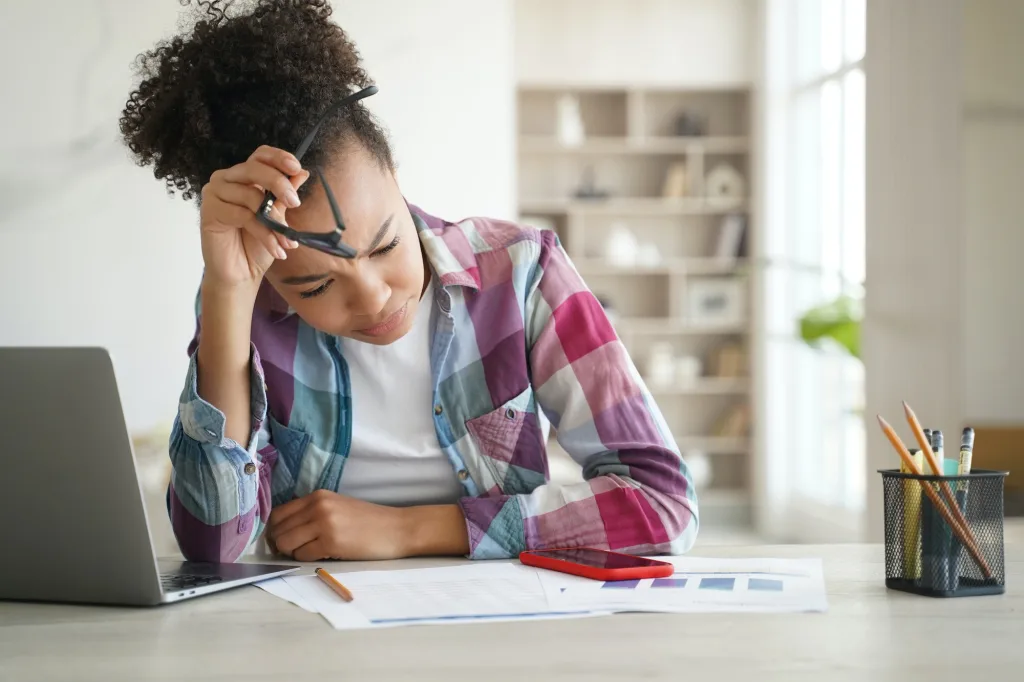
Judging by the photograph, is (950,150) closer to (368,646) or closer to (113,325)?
(368,646)

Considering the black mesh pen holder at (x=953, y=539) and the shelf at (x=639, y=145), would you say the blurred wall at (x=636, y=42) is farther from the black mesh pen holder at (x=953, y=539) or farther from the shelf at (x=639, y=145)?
the black mesh pen holder at (x=953, y=539)

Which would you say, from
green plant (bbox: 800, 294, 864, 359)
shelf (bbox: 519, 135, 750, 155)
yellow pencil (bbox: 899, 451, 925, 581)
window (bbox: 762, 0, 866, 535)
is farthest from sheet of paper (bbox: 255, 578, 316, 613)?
shelf (bbox: 519, 135, 750, 155)

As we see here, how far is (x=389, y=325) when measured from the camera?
3.93ft

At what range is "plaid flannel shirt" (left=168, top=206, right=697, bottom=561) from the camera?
3.84 ft

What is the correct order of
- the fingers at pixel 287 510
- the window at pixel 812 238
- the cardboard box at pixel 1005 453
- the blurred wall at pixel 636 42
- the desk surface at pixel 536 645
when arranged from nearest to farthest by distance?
the desk surface at pixel 536 645
the fingers at pixel 287 510
the cardboard box at pixel 1005 453
the window at pixel 812 238
the blurred wall at pixel 636 42

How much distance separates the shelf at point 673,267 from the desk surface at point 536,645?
194 inches

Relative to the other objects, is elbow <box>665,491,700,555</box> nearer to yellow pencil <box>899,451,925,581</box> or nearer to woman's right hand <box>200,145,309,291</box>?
yellow pencil <box>899,451,925,581</box>

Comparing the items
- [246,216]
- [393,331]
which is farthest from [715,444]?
[246,216]

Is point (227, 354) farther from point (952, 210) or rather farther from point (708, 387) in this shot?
point (708, 387)

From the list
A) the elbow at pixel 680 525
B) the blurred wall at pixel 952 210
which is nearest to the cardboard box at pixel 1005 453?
the blurred wall at pixel 952 210

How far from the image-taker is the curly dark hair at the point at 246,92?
1134mm

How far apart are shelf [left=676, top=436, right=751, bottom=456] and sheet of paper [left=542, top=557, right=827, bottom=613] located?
4960 millimetres

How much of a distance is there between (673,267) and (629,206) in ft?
1.35

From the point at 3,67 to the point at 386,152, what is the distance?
2650mm
